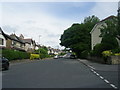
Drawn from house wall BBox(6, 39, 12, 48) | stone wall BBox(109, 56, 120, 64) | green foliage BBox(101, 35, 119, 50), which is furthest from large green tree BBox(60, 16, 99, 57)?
→ stone wall BBox(109, 56, 120, 64)

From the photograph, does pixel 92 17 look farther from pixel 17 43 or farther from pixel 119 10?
pixel 119 10

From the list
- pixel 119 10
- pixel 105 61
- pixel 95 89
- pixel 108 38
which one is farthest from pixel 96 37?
pixel 95 89

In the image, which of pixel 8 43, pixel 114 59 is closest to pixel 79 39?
pixel 8 43

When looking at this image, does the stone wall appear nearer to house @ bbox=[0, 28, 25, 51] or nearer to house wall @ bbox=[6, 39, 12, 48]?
house @ bbox=[0, 28, 25, 51]

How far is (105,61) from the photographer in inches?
1063

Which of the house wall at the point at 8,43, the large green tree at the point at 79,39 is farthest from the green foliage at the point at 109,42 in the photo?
the house wall at the point at 8,43

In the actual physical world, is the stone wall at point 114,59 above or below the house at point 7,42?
below

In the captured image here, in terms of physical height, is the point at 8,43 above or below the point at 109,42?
above

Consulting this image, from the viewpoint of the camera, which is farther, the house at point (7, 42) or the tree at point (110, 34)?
the house at point (7, 42)

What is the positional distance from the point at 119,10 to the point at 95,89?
15319 mm

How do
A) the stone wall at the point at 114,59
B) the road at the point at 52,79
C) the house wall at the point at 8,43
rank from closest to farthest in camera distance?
the road at the point at 52,79 → the stone wall at the point at 114,59 → the house wall at the point at 8,43

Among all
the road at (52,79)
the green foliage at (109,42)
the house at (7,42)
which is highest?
the house at (7,42)

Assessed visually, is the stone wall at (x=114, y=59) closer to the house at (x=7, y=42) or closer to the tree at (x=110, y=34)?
the tree at (x=110, y=34)

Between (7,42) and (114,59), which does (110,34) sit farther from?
(7,42)
